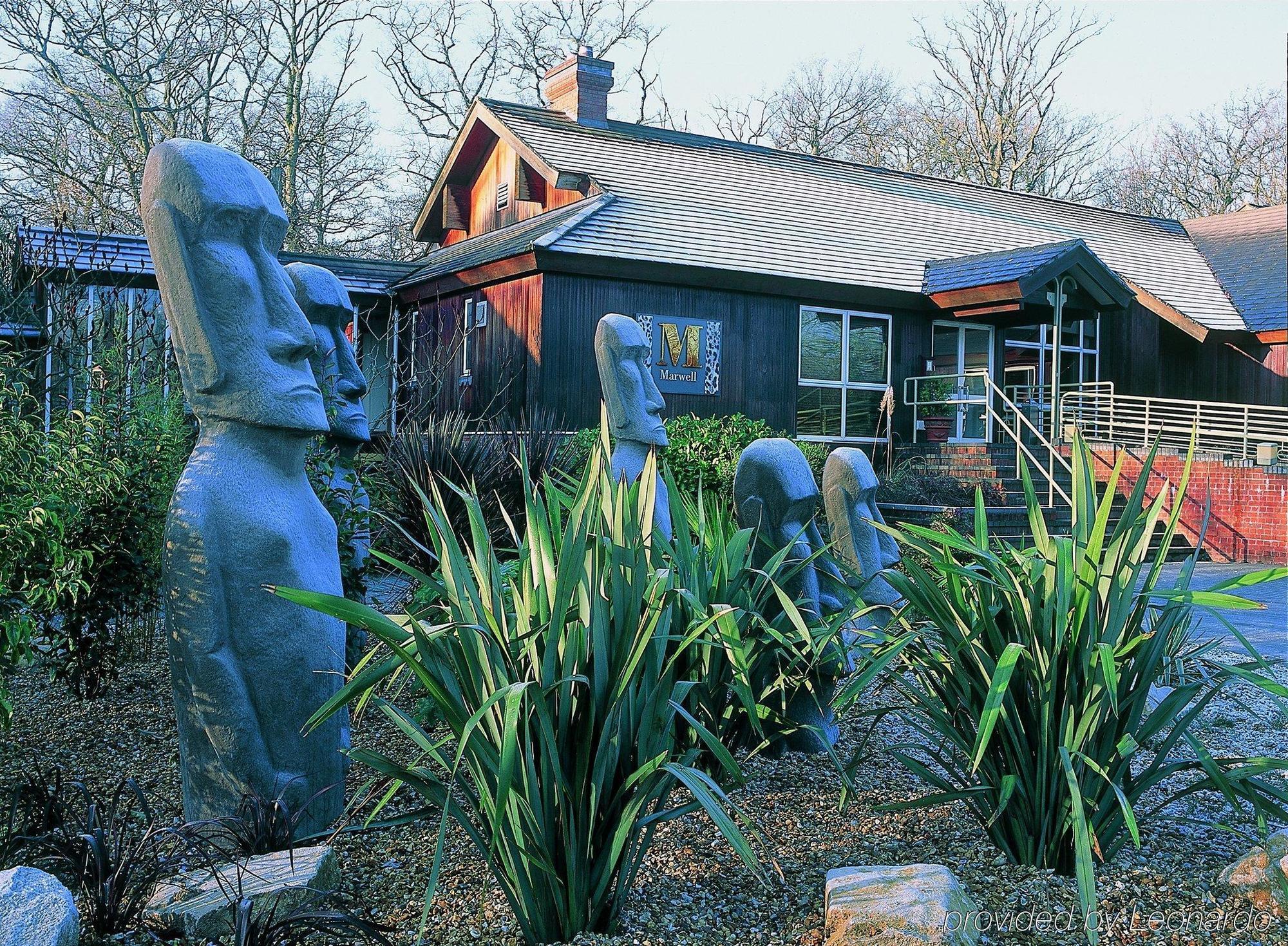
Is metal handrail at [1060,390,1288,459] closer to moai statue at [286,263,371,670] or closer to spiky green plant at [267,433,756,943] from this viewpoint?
moai statue at [286,263,371,670]

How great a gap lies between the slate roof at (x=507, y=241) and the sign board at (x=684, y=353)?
1889mm

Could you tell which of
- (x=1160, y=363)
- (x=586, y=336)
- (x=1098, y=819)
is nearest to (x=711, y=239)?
(x=586, y=336)

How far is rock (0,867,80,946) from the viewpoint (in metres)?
2.39

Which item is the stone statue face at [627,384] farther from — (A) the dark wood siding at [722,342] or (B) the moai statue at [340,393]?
(A) the dark wood siding at [722,342]

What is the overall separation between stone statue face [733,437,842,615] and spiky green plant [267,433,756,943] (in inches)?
81.2

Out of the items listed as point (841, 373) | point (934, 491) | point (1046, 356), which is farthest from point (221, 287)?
point (1046, 356)

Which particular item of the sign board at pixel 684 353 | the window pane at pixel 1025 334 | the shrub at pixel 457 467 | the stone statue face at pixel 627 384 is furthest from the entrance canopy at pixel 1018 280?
the stone statue face at pixel 627 384

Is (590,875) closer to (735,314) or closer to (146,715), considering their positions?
(146,715)

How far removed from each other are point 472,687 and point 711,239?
644 inches

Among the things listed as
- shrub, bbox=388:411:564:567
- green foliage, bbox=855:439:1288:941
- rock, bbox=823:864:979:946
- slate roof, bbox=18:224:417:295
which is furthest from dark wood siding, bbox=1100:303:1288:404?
rock, bbox=823:864:979:946

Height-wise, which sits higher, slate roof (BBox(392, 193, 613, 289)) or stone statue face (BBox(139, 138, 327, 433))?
slate roof (BBox(392, 193, 613, 289))

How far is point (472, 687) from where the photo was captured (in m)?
2.77

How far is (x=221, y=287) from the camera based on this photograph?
3.36 m

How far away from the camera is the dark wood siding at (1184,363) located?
23562mm
